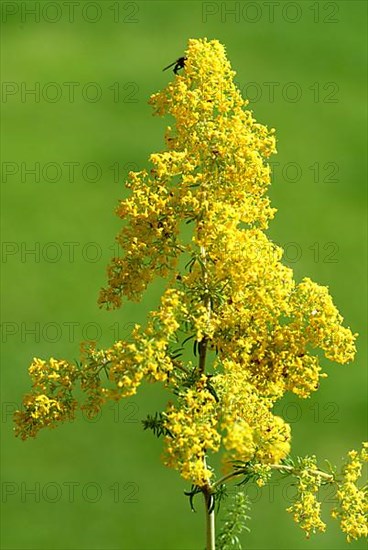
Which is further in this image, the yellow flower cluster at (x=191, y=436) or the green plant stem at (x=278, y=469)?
the green plant stem at (x=278, y=469)

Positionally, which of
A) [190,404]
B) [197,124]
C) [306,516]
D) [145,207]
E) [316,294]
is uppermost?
[197,124]

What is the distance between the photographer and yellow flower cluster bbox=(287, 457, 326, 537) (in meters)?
1.54

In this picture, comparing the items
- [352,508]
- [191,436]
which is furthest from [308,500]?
[191,436]

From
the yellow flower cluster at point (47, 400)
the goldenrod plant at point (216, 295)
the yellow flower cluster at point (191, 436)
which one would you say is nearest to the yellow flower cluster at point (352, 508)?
the goldenrod plant at point (216, 295)

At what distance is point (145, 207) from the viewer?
1.47 meters

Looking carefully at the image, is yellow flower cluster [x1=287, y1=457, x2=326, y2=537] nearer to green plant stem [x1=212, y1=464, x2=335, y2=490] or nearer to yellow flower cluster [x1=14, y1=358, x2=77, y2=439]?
green plant stem [x1=212, y1=464, x2=335, y2=490]

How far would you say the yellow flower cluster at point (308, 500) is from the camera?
154 centimetres

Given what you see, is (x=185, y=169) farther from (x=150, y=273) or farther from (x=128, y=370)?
(x=128, y=370)

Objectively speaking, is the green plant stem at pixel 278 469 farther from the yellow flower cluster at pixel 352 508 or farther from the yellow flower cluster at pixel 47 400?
the yellow flower cluster at pixel 47 400

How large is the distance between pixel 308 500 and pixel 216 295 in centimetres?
32

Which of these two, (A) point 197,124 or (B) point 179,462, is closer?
(B) point 179,462

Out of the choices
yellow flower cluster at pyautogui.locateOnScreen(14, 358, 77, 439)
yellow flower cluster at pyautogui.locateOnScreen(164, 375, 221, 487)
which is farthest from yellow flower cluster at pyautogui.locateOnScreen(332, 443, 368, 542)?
yellow flower cluster at pyautogui.locateOnScreen(14, 358, 77, 439)

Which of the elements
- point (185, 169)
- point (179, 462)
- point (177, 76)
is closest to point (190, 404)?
point (179, 462)

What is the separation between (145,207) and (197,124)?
140 mm
